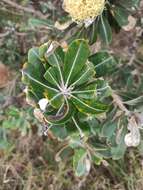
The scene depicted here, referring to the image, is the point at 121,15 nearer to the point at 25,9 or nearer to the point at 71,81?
the point at 71,81

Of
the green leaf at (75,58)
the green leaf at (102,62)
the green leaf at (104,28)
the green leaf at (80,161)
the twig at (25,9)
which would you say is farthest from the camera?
the twig at (25,9)

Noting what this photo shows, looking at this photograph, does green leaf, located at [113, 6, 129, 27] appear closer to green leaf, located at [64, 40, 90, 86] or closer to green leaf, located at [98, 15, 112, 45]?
green leaf, located at [98, 15, 112, 45]

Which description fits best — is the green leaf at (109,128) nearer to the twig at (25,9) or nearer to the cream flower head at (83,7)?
the cream flower head at (83,7)

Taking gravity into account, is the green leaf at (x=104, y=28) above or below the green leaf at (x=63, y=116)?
above

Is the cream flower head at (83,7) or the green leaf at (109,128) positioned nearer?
the cream flower head at (83,7)

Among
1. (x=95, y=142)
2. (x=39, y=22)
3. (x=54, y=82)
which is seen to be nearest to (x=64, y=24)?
(x=39, y=22)

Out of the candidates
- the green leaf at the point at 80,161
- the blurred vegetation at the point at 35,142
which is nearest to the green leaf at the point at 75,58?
the green leaf at the point at 80,161

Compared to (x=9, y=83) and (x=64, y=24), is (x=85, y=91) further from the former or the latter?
(x=9, y=83)
